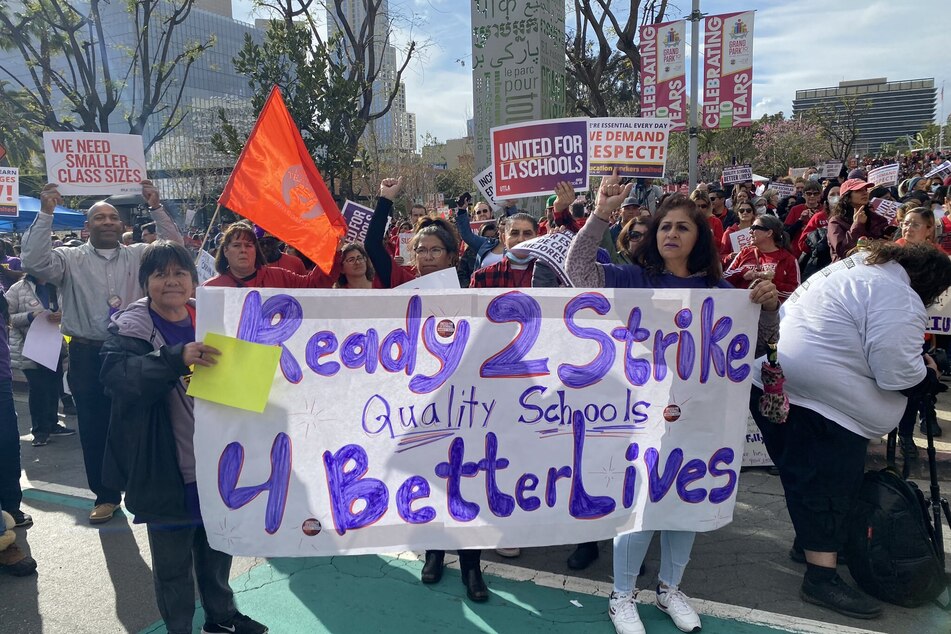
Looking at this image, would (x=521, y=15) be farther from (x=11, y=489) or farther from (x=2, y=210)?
(x=11, y=489)

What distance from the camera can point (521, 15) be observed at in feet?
33.7

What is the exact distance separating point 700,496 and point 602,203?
4.40 feet

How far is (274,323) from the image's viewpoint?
2.75 m

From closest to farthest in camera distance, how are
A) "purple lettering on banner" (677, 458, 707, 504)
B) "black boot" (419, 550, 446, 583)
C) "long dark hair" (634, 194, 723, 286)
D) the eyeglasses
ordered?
1. "purple lettering on banner" (677, 458, 707, 504)
2. "long dark hair" (634, 194, 723, 286)
3. "black boot" (419, 550, 446, 583)
4. the eyeglasses

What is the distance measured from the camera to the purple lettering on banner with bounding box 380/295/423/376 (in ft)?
9.33

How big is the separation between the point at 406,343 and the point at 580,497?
3.21 feet

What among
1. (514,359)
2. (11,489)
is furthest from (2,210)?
(514,359)

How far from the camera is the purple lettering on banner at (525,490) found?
288 centimetres

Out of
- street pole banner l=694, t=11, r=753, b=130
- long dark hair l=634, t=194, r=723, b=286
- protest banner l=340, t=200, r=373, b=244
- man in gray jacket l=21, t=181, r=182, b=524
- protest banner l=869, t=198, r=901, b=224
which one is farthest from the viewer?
street pole banner l=694, t=11, r=753, b=130

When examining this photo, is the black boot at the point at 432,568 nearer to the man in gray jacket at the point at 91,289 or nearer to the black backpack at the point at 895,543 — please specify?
the black backpack at the point at 895,543

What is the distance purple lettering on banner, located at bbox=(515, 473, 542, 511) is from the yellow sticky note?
109 centimetres

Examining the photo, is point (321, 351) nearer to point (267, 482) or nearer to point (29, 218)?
point (267, 482)

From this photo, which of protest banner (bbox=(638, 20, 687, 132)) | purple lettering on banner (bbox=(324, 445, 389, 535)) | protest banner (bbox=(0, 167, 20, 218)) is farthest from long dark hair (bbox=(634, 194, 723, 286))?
protest banner (bbox=(638, 20, 687, 132))

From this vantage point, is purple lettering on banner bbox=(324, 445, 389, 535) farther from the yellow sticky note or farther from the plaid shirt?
the plaid shirt
